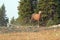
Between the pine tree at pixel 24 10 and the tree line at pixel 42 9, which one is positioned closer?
the tree line at pixel 42 9

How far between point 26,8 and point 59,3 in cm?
461

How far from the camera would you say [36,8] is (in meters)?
39.3

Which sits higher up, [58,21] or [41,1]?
[41,1]

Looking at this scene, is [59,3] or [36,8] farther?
[36,8]

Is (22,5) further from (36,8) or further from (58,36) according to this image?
(58,36)

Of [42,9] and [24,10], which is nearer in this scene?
[42,9]

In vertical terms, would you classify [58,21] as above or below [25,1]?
below

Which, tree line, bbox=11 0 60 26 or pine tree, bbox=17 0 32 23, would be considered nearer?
tree line, bbox=11 0 60 26

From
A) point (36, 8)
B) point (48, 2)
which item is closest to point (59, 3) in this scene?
point (48, 2)

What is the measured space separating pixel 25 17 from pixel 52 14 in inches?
151

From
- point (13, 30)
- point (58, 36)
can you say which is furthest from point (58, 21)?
point (58, 36)

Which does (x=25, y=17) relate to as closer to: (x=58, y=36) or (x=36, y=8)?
(x=36, y=8)

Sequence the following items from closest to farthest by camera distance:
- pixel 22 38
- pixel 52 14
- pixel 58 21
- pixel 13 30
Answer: pixel 22 38
pixel 13 30
pixel 58 21
pixel 52 14

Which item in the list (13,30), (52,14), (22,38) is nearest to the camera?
(22,38)
